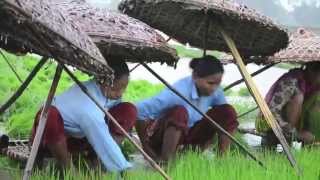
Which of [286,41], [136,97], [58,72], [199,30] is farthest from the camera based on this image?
[136,97]

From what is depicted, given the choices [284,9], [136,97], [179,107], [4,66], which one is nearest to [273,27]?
[179,107]

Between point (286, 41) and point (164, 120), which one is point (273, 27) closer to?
point (286, 41)

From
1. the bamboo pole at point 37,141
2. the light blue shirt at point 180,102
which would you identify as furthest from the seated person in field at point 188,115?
the bamboo pole at point 37,141

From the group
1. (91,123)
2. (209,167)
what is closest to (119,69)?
(91,123)

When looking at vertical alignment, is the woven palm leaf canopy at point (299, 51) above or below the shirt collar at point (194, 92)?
above

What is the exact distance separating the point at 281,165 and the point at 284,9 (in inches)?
983

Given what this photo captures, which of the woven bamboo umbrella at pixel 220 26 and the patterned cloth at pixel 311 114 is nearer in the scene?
the woven bamboo umbrella at pixel 220 26

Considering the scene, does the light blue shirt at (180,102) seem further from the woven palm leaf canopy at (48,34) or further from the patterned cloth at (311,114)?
the woven palm leaf canopy at (48,34)

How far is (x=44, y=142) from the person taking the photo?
13.6ft

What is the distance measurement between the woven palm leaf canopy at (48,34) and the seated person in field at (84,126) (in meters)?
0.64

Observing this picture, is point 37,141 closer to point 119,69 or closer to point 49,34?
point 49,34

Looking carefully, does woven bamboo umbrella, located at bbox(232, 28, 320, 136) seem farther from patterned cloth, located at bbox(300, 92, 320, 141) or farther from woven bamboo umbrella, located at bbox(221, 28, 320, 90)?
patterned cloth, located at bbox(300, 92, 320, 141)

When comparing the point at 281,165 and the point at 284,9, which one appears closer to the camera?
the point at 281,165

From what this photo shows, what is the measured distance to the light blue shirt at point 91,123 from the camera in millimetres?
3912
